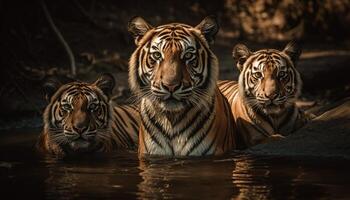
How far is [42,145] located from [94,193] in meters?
2.68

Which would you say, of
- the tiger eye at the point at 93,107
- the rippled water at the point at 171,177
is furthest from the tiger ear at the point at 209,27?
the tiger eye at the point at 93,107

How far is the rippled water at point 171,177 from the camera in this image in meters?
6.22

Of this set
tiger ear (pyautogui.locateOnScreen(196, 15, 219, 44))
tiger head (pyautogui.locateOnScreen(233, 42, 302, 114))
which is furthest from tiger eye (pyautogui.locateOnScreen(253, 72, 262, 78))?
tiger ear (pyautogui.locateOnScreen(196, 15, 219, 44))

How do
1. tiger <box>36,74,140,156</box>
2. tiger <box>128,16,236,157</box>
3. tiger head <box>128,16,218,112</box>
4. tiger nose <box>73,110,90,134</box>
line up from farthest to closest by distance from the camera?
tiger <box>36,74,140,156</box>, tiger nose <box>73,110,90,134</box>, tiger <box>128,16,236,157</box>, tiger head <box>128,16,218,112</box>

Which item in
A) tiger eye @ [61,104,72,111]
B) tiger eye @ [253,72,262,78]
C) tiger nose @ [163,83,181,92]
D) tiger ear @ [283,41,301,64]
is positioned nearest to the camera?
tiger nose @ [163,83,181,92]

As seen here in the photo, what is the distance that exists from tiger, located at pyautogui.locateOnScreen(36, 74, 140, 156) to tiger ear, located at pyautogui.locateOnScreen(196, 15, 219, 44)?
1110 millimetres

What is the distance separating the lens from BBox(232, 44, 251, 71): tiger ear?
364 inches

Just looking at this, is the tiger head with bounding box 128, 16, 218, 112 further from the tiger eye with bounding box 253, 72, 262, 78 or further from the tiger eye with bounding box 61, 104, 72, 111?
the tiger eye with bounding box 253, 72, 262, 78

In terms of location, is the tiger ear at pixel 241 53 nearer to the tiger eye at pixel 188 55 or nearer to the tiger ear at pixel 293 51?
the tiger ear at pixel 293 51

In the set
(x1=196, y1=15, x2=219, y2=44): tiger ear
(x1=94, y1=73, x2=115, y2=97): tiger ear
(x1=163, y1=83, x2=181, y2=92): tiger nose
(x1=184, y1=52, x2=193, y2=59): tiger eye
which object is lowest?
(x1=163, y1=83, x2=181, y2=92): tiger nose

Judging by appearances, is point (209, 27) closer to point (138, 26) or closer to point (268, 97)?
point (138, 26)

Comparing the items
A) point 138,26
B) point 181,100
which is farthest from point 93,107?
point 181,100

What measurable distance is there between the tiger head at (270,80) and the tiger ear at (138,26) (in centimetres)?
118

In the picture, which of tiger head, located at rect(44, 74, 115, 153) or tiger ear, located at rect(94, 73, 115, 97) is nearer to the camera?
tiger head, located at rect(44, 74, 115, 153)
